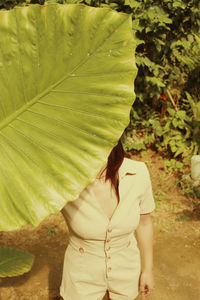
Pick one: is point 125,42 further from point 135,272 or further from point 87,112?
point 135,272

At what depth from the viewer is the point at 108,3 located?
302 centimetres

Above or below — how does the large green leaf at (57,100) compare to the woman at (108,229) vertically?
above

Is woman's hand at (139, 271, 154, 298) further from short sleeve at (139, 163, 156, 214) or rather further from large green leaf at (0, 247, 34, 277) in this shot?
large green leaf at (0, 247, 34, 277)

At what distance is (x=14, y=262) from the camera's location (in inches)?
61.9

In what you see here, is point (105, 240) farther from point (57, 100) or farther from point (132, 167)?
point (57, 100)

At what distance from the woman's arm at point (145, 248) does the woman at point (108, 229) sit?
0.18 feet

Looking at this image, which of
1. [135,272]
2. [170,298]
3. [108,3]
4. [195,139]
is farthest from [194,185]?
[135,272]

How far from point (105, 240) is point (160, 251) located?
1754 mm

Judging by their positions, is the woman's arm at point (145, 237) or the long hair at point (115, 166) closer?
the long hair at point (115, 166)

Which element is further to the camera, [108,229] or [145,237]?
[145,237]

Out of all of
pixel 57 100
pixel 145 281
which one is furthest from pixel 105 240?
pixel 57 100

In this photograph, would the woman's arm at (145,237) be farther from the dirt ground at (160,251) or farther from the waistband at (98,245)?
the dirt ground at (160,251)

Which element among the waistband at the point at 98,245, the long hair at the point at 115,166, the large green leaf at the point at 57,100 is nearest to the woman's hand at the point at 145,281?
the waistband at the point at 98,245

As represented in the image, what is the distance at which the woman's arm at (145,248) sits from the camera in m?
1.46
